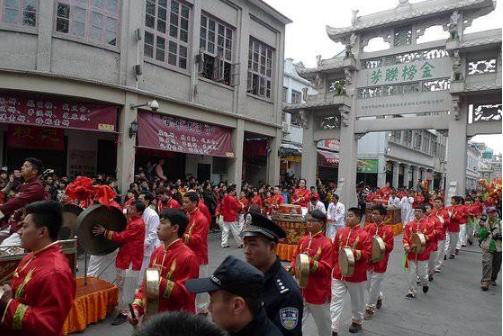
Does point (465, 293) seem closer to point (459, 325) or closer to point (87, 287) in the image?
point (459, 325)

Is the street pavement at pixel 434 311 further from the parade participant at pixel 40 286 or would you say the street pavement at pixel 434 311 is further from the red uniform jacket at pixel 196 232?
the parade participant at pixel 40 286

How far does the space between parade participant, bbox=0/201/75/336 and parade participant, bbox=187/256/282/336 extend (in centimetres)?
126

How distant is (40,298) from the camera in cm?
265

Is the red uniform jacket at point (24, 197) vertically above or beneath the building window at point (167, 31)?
beneath

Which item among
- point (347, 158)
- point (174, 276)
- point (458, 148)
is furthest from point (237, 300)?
point (347, 158)

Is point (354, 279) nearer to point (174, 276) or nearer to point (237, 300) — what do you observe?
point (174, 276)

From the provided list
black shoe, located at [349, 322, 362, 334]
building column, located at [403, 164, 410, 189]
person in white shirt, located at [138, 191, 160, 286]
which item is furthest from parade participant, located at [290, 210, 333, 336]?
building column, located at [403, 164, 410, 189]

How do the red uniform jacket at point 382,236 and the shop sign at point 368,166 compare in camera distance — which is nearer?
the red uniform jacket at point 382,236

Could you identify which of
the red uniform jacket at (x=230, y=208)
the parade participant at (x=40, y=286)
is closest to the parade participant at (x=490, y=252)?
the red uniform jacket at (x=230, y=208)

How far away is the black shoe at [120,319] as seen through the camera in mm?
5695

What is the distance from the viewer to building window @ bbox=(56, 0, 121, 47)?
39.1 feet

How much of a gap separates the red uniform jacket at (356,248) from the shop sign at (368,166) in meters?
29.0

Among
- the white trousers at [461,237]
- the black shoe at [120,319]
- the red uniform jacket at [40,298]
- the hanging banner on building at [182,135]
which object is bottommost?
the black shoe at [120,319]

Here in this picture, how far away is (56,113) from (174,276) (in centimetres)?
994
